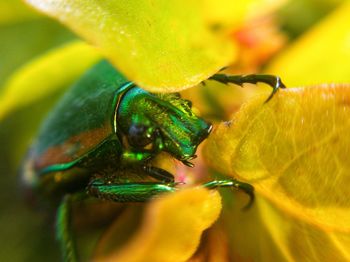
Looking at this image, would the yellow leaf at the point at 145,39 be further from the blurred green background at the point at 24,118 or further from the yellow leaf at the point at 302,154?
the blurred green background at the point at 24,118

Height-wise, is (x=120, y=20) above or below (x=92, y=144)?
above

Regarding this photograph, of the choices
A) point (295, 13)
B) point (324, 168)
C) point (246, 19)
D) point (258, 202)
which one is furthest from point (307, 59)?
point (324, 168)

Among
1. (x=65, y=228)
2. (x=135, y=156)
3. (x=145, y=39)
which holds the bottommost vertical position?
(x=65, y=228)

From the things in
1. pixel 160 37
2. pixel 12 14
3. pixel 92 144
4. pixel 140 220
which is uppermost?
pixel 12 14

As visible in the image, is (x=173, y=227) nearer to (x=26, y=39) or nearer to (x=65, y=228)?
(x=65, y=228)

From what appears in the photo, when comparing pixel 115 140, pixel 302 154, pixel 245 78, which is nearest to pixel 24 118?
pixel 115 140

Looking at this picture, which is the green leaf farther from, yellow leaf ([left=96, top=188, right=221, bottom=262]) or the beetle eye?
yellow leaf ([left=96, top=188, right=221, bottom=262])

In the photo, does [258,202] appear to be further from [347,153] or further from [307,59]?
[307,59]

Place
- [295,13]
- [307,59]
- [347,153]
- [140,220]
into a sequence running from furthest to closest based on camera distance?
[295,13] < [307,59] < [140,220] < [347,153]
